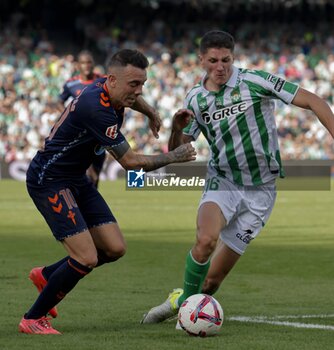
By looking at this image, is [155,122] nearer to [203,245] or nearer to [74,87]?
[203,245]

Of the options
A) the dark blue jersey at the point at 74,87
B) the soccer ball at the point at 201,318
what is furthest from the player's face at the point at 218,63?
the dark blue jersey at the point at 74,87

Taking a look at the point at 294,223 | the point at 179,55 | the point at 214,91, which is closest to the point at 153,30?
the point at 179,55

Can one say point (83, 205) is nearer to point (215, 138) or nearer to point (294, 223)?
point (215, 138)

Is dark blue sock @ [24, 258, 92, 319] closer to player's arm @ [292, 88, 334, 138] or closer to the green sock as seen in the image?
the green sock

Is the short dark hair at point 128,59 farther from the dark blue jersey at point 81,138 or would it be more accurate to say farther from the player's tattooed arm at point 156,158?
the player's tattooed arm at point 156,158

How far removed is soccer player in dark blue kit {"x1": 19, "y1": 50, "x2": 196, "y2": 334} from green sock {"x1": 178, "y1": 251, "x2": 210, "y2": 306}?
0.52 m

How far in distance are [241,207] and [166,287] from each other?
2516mm

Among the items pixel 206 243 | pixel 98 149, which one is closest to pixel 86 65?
pixel 98 149

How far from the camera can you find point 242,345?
22.7 ft

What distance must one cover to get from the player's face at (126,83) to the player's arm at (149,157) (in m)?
0.32

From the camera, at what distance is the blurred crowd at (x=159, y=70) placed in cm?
3008

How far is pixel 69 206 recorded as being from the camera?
7.56 m

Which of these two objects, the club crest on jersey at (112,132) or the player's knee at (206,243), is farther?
the player's knee at (206,243)

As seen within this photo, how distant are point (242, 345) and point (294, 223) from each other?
11.5m
